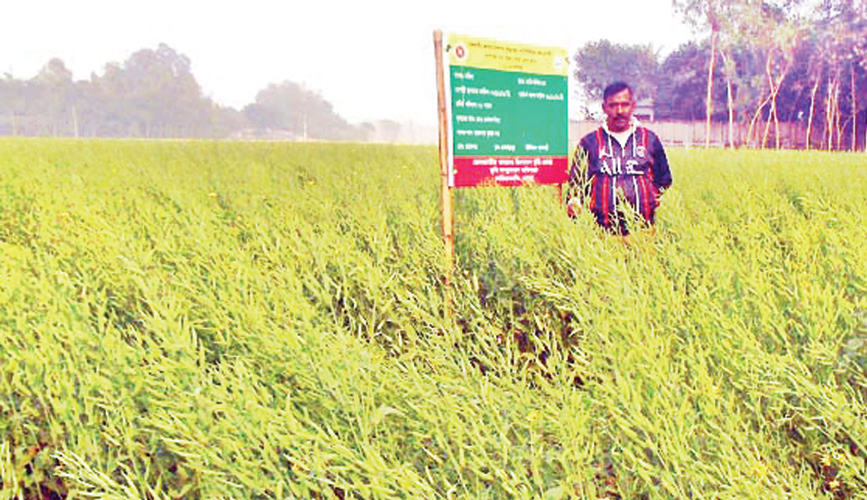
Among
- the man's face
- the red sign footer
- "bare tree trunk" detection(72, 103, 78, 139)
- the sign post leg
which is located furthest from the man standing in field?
"bare tree trunk" detection(72, 103, 78, 139)

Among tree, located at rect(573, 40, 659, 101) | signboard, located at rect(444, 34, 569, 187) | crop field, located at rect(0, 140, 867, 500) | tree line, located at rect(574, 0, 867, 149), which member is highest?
tree, located at rect(573, 40, 659, 101)

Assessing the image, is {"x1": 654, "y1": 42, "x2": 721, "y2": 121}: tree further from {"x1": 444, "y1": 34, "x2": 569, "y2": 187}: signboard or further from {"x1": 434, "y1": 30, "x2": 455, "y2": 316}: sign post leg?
{"x1": 434, "y1": 30, "x2": 455, "y2": 316}: sign post leg

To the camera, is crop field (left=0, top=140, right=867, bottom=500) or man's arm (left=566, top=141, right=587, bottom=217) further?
man's arm (left=566, top=141, right=587, bottom=217)

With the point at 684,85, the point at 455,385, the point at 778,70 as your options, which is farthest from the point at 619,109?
the point at 684,85

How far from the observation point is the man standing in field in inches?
138

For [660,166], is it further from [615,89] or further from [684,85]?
[684,85]

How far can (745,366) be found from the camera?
1854 mm

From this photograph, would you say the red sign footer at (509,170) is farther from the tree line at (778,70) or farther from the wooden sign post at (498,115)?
the tree line at (778,70)

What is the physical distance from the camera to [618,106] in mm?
3471

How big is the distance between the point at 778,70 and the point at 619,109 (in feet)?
140

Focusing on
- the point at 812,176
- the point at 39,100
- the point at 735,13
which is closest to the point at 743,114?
the point at 735,13

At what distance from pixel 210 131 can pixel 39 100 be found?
3182 cm

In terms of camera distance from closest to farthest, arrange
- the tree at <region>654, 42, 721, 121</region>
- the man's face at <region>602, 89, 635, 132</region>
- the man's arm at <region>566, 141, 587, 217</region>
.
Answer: the man's face at <region>602, 89, 635, 132</region> → the man's arm at <region>566, 141, 587, 217</region> → the tree at <region>654, 42, 721, 121</region>

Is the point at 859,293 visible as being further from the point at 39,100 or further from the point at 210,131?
the point at 39,100
